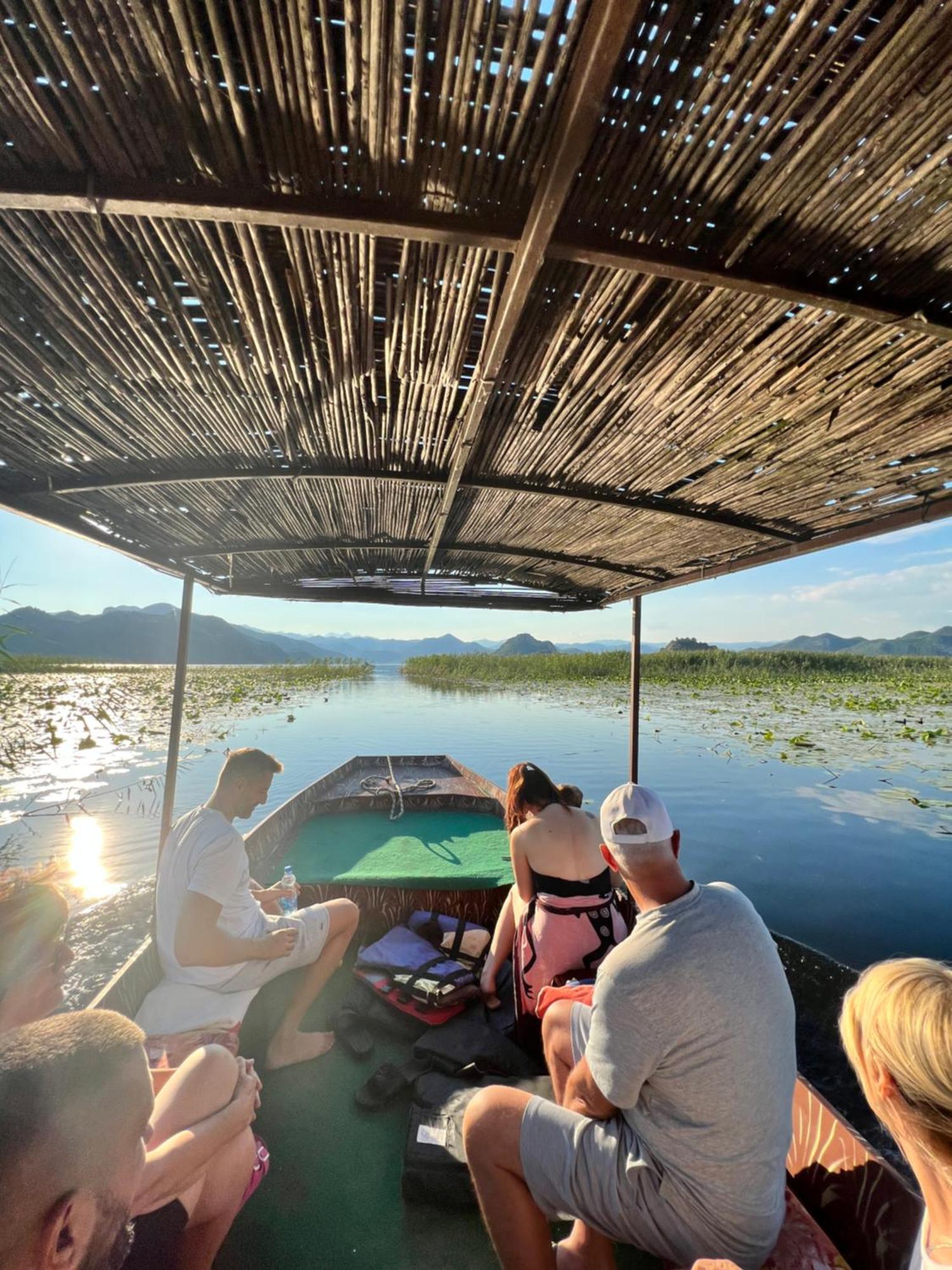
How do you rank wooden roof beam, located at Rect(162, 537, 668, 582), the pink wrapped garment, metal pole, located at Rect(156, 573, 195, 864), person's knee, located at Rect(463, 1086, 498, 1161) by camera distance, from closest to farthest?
person's knee, located at Rect(463, 1086, 498, 1161) < the pink wrapped garment < metal pole, located at Rect(156, 573, 195, 864) < wooden roof beam, located at Rect(162, 537, 668, 582)

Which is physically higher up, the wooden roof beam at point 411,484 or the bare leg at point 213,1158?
the wooden roof beam at point 411,484

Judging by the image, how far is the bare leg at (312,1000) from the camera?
2814mm

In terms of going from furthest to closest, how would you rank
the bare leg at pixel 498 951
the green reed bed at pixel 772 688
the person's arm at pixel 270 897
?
the green reed bed at pixel 772 688 → the person's arm at pixel 270 897 → the bare leg at pixel 498 951

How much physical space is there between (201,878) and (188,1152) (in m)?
1.08

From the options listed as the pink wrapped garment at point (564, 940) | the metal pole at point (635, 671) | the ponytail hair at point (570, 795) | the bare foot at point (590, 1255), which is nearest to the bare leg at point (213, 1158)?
the bare foot at point (590, 1255)

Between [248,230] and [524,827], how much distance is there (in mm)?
2539

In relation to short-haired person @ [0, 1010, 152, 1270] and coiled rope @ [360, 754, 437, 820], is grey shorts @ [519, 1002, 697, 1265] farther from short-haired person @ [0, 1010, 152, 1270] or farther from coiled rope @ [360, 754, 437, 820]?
coiled rope @ [360, 754, 437, 820]

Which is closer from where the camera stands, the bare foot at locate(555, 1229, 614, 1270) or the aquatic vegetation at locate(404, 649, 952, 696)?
the bare foot at locate(555, 1229, 614, 1270)

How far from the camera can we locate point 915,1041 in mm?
1021

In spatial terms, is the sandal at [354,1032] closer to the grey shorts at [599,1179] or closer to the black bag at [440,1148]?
the black bag at [440,1148]

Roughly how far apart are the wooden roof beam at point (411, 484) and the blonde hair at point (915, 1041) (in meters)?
2.36

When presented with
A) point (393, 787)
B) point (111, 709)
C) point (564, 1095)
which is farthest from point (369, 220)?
point (111, 709)

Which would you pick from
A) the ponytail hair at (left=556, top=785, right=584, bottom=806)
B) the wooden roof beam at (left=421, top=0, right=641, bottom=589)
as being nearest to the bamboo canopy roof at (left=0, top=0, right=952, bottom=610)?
the wooden roof beam at (left=421, top=0, right=641, bottom=589)

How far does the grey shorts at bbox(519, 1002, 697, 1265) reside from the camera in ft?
5.06
